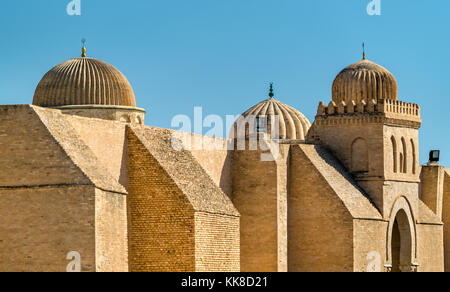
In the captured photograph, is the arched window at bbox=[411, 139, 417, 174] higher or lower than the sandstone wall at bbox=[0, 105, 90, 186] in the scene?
higher

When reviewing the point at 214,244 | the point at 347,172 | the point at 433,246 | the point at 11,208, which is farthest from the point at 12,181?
the point at 433,246

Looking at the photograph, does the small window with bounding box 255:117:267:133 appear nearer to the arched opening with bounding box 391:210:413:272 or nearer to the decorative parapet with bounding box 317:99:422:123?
the decorative parapet with bounding box 317:99:422:123

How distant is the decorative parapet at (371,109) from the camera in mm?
33062

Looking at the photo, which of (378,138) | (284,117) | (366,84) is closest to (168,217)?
(378,138)

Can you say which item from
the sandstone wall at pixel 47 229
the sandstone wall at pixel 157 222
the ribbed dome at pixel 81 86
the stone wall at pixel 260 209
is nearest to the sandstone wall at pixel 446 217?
the stone wall at pixel 260 209

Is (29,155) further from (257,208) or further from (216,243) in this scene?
(257,208)

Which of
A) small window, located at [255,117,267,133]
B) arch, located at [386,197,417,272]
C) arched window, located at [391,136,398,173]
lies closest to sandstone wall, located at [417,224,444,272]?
arch, located at [386,197,417,272]

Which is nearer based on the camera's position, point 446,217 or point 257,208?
point 257,208

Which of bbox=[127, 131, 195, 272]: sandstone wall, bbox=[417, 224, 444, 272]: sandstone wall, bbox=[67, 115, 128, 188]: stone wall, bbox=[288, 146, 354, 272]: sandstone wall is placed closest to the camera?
bbox=[67, 115, 128, 188]: stone wall

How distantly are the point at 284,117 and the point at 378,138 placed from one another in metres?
5.15

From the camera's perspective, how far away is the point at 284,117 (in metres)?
37.2

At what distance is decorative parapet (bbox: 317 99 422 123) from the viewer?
33062mm

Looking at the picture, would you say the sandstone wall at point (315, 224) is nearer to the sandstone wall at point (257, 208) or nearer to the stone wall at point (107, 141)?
the sandstone wall at point (257, 208)

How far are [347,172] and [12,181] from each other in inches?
546
